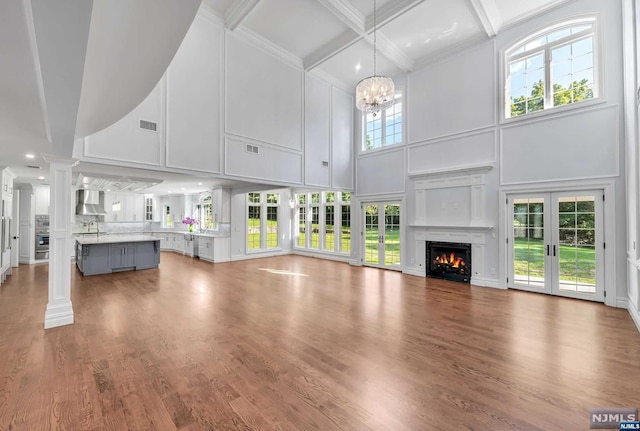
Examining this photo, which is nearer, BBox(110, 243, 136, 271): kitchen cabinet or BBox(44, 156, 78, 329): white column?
BBox(44, 156, 78, 329): white column

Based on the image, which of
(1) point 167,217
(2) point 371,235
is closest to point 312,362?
(2) point 371,235

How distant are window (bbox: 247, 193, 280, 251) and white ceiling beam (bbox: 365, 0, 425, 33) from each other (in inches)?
257

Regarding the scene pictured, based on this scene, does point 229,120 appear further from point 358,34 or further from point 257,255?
point 257,255

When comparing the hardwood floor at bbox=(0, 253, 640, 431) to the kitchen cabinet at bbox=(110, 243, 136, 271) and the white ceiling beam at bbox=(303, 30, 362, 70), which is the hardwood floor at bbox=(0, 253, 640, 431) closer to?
the kitchen cabinet at bbox=(110, 243, 136, 271)

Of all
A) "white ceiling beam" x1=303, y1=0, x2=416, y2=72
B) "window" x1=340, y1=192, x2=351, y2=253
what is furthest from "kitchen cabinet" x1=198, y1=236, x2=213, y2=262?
"white ceiling beam" x1=303, y1=0, x2=416, y2=72

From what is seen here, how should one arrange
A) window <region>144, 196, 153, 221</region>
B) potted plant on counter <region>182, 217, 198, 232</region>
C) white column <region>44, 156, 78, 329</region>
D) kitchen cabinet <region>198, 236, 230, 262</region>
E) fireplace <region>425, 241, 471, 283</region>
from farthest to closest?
window <region>144, 196, 153, 221</region>
potted plant on counter <region>182, 217, 198, 232</region>
kitchen cabinet <region>198, 236, 230, 262</region>
fireplace <region>425, 241, 471, 283</region>
white column <region>44, 156, 78, 329</region>

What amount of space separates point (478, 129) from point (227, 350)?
6665mm

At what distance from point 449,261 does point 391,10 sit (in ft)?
18.8

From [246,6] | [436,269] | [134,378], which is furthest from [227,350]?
[246,6]

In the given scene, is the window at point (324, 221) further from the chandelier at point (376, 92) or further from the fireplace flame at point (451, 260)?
the chandelier at point (376, 92)

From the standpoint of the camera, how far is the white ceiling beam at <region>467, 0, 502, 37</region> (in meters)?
5.20

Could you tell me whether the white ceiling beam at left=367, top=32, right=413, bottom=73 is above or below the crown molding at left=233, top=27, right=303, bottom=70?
below

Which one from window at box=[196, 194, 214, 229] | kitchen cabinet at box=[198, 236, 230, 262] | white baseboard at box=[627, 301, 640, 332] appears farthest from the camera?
window at box=[196, 194, 214, 229]

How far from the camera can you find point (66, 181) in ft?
11.9
